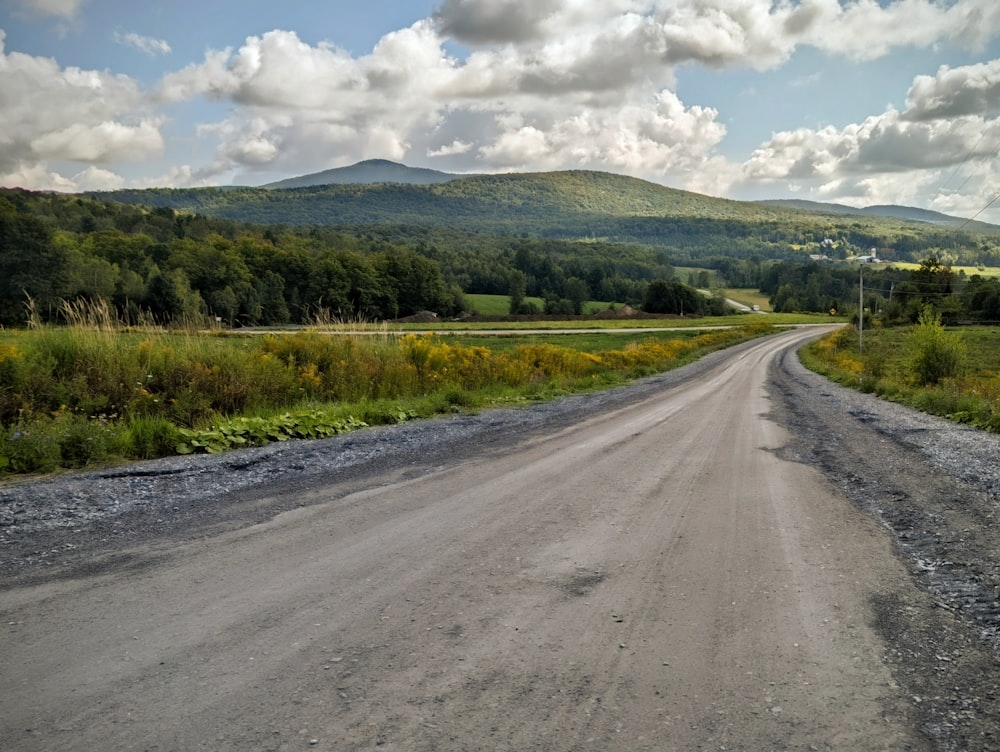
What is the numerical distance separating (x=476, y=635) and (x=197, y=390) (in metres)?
9.39

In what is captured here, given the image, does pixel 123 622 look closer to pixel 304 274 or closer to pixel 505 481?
pixel 505 481

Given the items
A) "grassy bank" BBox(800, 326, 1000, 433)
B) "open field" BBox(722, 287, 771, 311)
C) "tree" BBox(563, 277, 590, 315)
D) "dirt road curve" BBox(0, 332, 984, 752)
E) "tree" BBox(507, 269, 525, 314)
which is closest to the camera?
"dirt road curve" BBox(0, 332, 984, 752)

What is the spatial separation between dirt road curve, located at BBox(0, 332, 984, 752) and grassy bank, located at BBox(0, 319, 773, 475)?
Answer: 159 inches

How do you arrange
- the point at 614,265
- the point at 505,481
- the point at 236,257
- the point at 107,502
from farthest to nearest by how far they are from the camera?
the point at 614,265 → the point at 236,257 → the point at 505,481 → the point at 107,502

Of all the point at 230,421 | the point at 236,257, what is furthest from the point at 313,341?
the point at 236,257

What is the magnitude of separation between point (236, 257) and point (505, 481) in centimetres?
7376

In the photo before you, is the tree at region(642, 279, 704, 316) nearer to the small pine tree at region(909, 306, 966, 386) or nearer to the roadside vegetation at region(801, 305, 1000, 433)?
the roadside vegetation at region(801, 305, 1000, 433)

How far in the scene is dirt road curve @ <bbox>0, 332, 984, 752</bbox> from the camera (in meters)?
2.87

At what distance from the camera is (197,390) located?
37.9ft

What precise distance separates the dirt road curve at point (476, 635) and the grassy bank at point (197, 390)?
159 inches

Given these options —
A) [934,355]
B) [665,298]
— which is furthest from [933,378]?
[665,298]

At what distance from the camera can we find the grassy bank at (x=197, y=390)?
8.91 m

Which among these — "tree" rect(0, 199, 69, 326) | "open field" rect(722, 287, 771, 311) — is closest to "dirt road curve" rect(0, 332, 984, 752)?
"tree" rect(0, 199, 69, 326)

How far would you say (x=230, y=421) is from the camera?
10.7m
